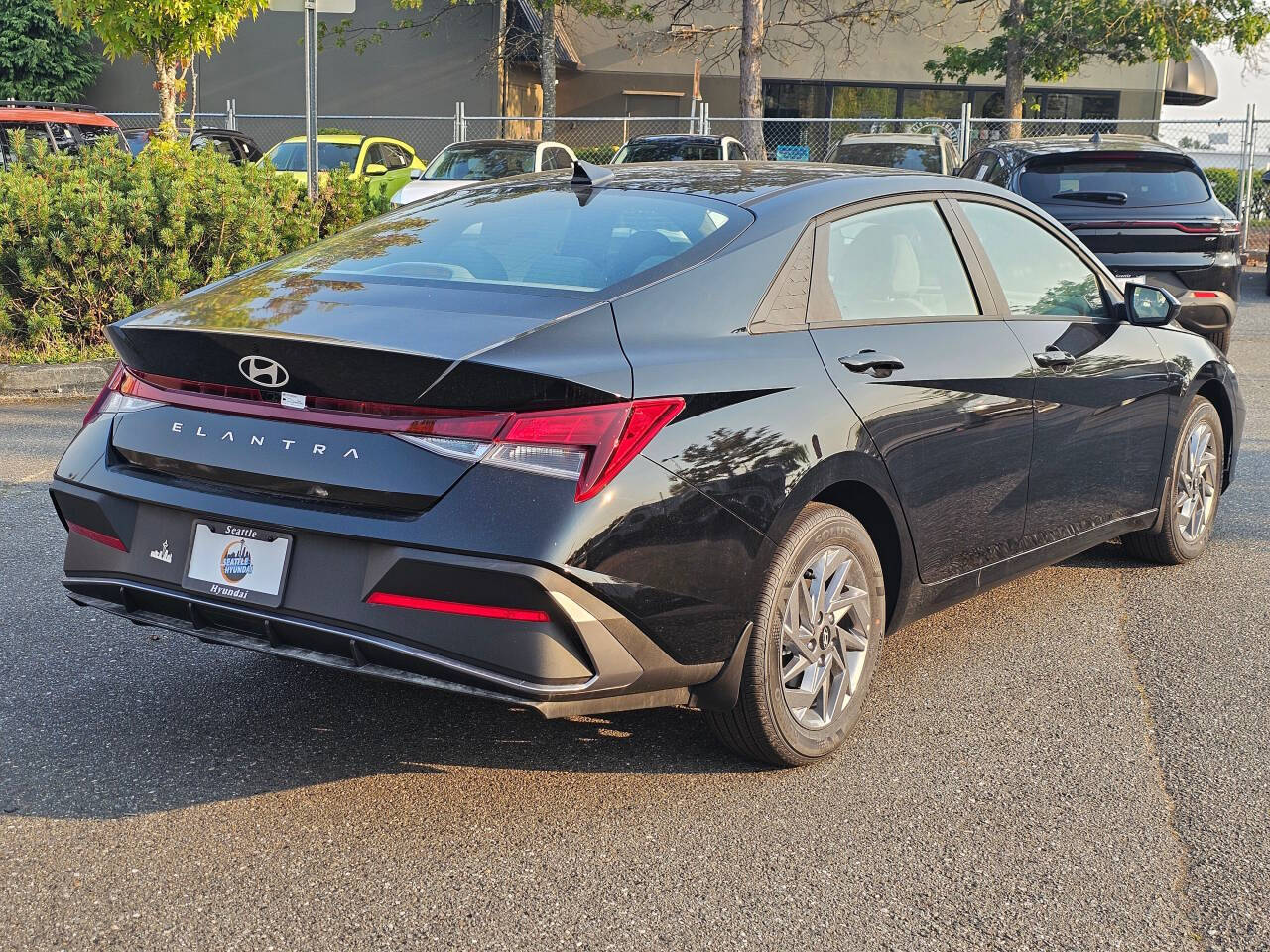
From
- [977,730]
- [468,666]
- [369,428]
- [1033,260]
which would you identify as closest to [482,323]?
[369,428]

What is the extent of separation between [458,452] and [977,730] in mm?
1897

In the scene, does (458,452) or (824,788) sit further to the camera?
(824,788)

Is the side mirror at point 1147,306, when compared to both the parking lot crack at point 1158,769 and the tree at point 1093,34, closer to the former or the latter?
the parking lot crack at point 1158,769

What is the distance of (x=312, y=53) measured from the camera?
461 inches

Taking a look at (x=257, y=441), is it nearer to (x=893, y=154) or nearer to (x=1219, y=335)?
(x=1219, y=335)

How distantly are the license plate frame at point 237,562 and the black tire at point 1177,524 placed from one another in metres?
3.78

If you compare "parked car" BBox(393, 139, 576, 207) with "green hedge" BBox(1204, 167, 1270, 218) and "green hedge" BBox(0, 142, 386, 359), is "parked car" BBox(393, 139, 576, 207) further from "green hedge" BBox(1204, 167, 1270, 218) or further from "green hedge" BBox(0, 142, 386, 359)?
"green hedge" BBox(1204, 167, 1270, 218)

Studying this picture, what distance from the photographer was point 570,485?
3.19m

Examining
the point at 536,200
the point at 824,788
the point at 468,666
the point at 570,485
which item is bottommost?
the point at 824,788

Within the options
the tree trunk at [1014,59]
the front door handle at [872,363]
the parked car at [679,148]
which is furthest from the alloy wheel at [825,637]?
the tree trunk at [1014,59]

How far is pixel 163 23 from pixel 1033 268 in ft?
34.7

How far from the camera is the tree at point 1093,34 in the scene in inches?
862

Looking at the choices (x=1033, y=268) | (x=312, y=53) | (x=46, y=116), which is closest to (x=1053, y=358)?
(x=1033, y=268)

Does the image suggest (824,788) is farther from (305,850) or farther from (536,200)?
(536,200)
